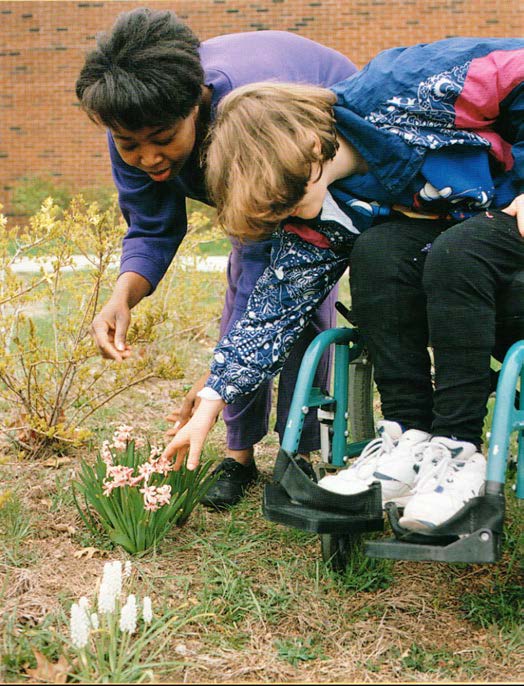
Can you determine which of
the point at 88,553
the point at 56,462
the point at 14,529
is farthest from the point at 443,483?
the point at 56,462

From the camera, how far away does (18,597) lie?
1.96 meters

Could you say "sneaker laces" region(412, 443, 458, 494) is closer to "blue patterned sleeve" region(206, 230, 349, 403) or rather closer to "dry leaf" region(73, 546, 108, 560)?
"blue patterned sleeve" region(206, 230, 349, 403)

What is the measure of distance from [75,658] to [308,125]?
1.23m

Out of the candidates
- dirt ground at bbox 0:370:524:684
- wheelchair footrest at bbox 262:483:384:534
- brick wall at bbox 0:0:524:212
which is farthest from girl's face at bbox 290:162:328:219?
brick wall at bbox 0:0:524:212

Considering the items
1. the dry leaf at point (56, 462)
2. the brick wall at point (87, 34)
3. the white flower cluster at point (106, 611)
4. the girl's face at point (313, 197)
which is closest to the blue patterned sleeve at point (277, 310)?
the girl's face at point (313, 197)

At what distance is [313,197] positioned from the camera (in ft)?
6.34

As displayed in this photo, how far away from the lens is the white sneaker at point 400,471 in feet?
5.92

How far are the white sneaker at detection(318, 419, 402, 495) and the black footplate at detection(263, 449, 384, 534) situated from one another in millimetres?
24

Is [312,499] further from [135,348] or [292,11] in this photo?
[292,11]

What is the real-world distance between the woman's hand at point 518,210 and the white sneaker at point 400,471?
533 mm

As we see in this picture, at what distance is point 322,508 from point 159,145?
3.33 feet

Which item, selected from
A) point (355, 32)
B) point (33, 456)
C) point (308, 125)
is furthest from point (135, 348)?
point (355, 32)

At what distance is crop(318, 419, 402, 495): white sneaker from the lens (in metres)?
1.82

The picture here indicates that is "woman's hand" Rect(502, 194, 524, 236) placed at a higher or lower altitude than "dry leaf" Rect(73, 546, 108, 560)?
higher
